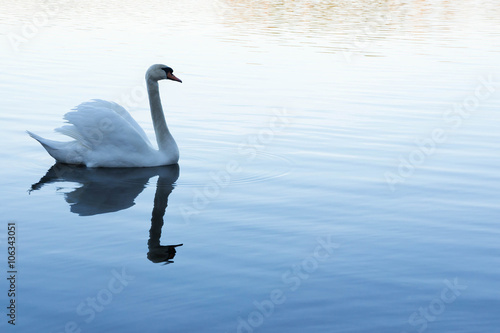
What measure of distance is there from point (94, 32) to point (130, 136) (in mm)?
21867

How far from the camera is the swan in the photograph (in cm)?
1123

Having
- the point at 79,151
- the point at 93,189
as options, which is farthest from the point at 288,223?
the point at 79,151

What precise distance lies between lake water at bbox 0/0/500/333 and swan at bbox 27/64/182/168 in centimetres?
21

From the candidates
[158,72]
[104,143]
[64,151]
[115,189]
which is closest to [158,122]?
[158,72]

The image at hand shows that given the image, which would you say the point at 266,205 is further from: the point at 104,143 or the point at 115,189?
the point at 104,143

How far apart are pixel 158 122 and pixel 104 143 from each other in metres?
1.06

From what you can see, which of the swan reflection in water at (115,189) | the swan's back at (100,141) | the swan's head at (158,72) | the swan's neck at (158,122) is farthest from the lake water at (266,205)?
the swan's head at (158,72)

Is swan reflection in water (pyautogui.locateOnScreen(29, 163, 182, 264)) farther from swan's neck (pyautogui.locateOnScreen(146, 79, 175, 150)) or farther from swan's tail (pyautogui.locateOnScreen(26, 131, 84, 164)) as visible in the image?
swan's neck (pyautogui.locateOnScreen(146, 79, 175, 150))

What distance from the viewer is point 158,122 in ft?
40.0

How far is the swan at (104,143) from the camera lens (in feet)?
36.9

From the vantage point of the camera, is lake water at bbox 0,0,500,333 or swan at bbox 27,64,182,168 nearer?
lake water at bbox 0,0,500,333

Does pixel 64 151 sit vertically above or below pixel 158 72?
below

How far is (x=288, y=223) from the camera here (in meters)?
9.13

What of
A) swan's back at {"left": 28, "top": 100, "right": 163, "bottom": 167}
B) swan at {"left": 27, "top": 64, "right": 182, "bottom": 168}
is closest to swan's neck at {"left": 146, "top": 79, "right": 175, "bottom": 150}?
swan at {"left": 27, "top": 64, "right": 182, "bottom": 168}
